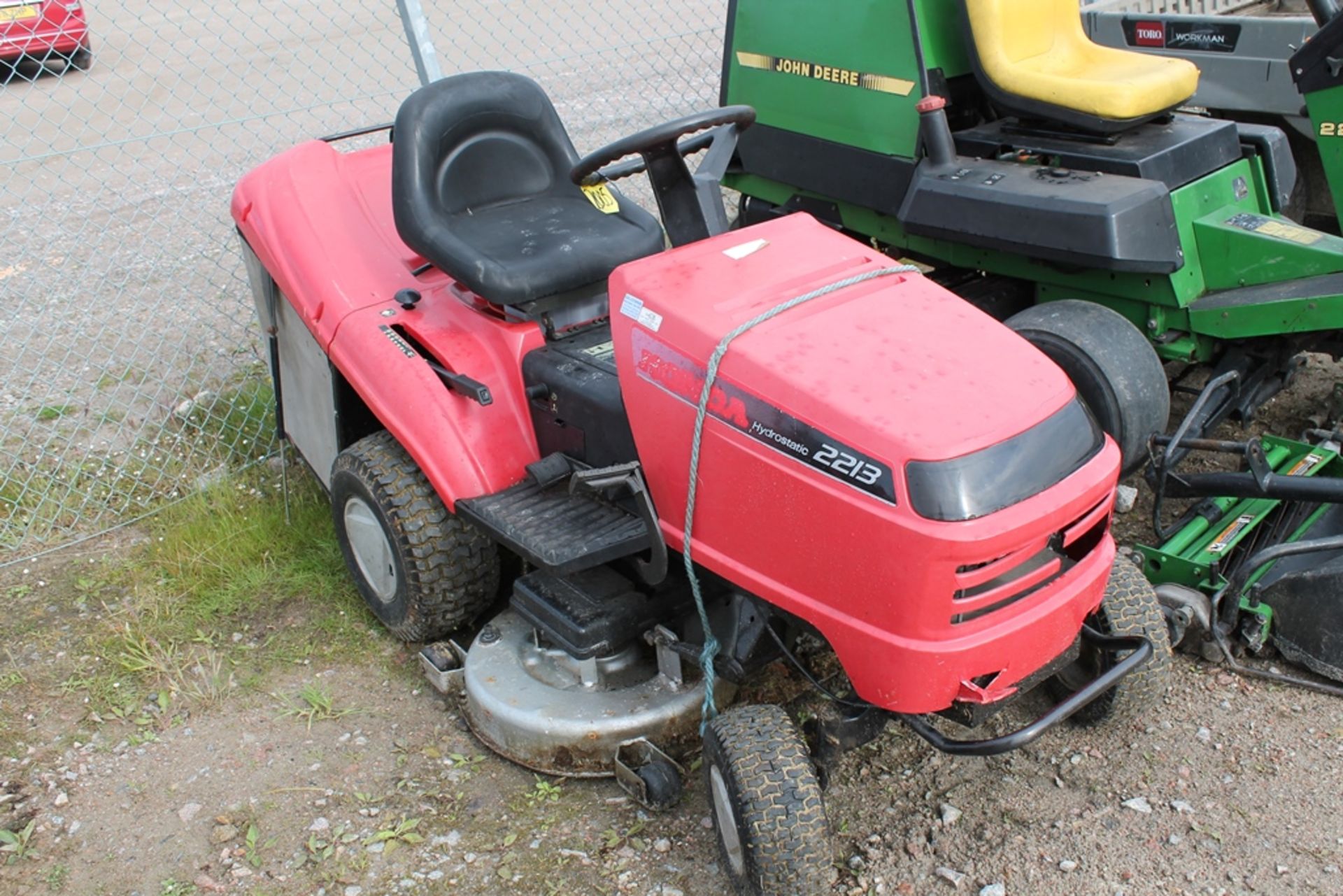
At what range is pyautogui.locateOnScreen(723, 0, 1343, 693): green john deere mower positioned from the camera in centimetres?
300

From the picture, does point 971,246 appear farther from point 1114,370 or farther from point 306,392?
point 306,392

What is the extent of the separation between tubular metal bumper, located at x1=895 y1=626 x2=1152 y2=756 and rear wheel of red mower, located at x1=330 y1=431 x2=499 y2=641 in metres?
1.20

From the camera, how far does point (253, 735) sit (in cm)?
297

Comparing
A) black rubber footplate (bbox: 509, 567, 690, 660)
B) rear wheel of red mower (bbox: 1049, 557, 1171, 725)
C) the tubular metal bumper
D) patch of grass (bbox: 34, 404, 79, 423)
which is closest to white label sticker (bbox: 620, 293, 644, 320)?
black rubber footplate (bbox: 509, 567, 690, 660)

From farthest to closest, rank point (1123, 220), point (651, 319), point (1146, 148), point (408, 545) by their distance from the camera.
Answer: point (1146, 148) → point (1123, 220) → point (408, 545) → point (651, 319)

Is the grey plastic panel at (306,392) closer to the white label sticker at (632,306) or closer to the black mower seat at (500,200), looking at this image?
the black mower seat at (500,200)

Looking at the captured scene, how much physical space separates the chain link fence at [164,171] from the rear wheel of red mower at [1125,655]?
253 cm

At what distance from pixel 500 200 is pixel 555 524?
998 mm

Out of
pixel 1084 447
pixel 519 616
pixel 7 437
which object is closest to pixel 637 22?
pixel 7 437

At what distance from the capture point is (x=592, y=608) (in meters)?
2.67

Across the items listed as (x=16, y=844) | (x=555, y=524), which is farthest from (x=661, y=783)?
(x=16, y=844)

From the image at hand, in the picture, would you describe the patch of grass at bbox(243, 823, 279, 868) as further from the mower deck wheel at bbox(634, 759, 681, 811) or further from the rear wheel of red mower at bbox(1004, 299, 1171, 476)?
the rear wheel of red mower at bbox(1004, 299, 1171, 476)

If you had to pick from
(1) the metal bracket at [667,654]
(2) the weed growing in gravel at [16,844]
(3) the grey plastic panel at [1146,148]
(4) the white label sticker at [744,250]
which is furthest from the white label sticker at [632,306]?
(3) the grey plastic panel at [1146,148]

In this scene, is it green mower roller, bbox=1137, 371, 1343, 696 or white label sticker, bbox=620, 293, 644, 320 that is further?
green mower roller, bbox=1137, 371, 1343, 696
